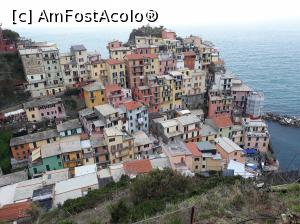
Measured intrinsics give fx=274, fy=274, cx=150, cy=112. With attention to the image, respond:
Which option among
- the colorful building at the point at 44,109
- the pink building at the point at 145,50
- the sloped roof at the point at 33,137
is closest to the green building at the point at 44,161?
the sloped roof at the point at 33,137

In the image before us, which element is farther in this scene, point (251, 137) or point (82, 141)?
point (251, 137)

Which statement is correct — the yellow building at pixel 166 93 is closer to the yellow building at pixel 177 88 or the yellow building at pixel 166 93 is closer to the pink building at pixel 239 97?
the yellow building at pixel 177 88

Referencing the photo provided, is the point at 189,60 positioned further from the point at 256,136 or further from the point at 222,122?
the point at 256,136

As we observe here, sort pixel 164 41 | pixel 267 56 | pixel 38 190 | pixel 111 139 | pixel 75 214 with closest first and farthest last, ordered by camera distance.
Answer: pixel 75 214 < pixel 38 190 < pixel 111 139 < pixel 164 41 < pixel 267 56

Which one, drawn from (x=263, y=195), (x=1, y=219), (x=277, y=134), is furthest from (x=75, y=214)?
(x=277, y=134)

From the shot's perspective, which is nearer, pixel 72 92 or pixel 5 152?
pixel 5 152

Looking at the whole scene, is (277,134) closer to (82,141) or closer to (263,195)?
(82,141)

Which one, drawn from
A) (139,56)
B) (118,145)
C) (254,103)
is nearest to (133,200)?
(118,145)
